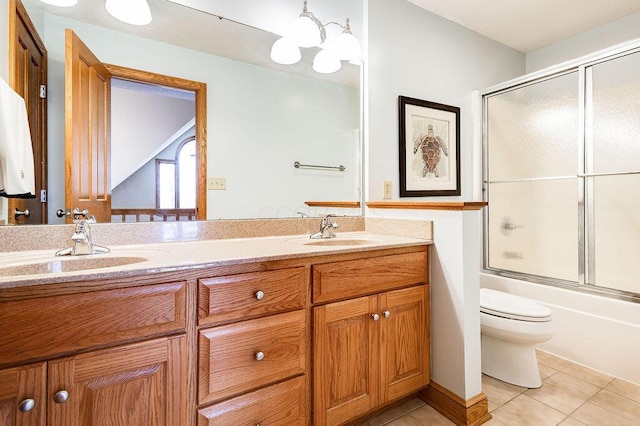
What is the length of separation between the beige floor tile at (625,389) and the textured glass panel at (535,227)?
0.65m

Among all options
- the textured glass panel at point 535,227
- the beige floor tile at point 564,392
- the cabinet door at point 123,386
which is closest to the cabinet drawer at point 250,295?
the cabinet door at point 123,386

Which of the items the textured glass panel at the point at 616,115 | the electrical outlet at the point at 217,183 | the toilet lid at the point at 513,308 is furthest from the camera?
the textured glass panel at the point at 616,115

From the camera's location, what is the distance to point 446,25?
2.40 meters

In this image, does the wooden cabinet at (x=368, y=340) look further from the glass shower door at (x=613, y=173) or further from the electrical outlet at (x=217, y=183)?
the glass shower door at (x=613, y=173)

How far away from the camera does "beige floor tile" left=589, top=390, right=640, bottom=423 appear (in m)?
1.52

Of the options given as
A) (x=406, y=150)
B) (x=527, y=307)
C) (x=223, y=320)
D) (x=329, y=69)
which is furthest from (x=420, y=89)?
(x=223, y=320)

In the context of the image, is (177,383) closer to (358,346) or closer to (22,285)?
(22,285)

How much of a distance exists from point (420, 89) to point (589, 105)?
1.08m

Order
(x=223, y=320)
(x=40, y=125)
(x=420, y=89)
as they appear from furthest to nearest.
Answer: (x=420, y=89), (x=40, y=125), (x=223, y=320)

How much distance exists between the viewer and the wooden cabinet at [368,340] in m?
1.27

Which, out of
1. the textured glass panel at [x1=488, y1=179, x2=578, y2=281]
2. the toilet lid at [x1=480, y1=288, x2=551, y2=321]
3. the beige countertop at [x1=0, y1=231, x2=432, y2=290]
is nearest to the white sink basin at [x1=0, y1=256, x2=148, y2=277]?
the beige countertop at [x1=0, y1=231, x2=432, y2=290]

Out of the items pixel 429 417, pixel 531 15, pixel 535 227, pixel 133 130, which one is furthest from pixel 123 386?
pixel 531 15

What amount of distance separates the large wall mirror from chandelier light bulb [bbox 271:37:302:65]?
39mm

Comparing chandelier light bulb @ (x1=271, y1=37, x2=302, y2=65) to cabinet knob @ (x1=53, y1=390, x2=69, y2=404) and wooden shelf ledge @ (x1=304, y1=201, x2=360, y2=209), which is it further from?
cabinet knob @ (x1=53, y1=390, x2=69, y2=404)
